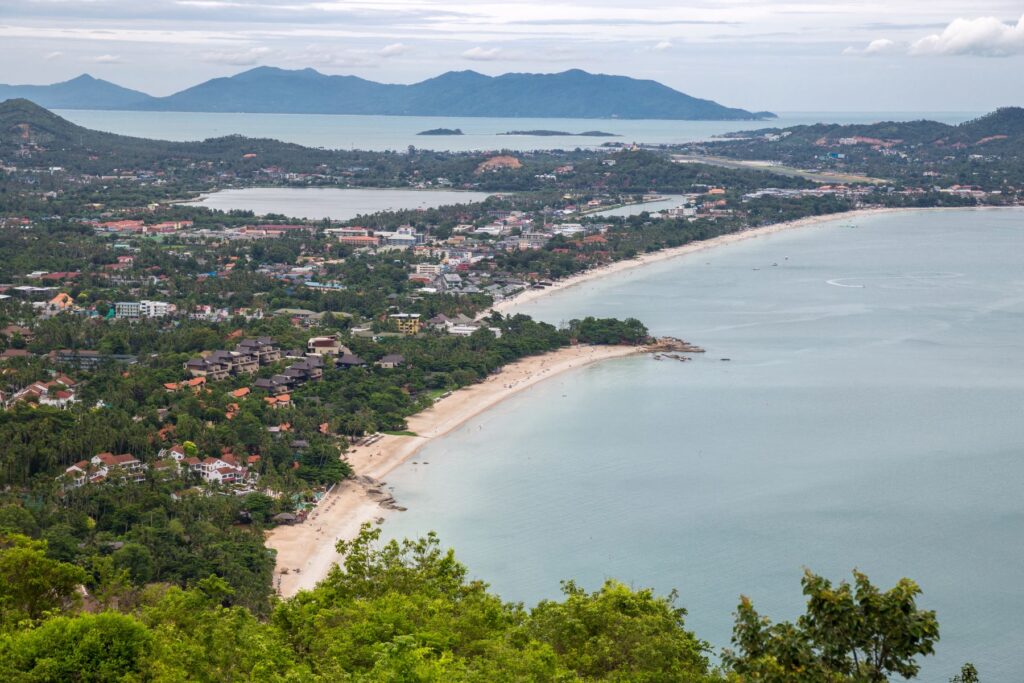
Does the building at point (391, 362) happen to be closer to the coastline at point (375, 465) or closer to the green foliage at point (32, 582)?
the coastline at point (375, 465)

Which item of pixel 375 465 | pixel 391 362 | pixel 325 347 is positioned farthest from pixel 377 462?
pixel 325 347

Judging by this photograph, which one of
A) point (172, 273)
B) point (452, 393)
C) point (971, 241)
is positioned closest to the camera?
point (452, 393)

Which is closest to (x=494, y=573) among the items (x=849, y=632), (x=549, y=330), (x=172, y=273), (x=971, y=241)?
(x=849, y=632)

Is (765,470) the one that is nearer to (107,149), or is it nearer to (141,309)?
(141,309)

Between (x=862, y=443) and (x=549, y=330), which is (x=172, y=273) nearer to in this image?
(x=549, y=330)

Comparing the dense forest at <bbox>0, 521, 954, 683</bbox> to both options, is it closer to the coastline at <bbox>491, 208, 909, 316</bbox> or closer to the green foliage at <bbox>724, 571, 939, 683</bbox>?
the green foliage at <bbox>724, 571, 939, 683</bbox>

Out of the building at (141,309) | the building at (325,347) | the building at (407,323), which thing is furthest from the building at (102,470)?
the building at (141,309)

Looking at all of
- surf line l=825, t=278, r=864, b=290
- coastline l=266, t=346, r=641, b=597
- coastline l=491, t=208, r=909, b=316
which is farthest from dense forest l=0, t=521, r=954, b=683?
surf line l=825, t=278, r=864, b=290
